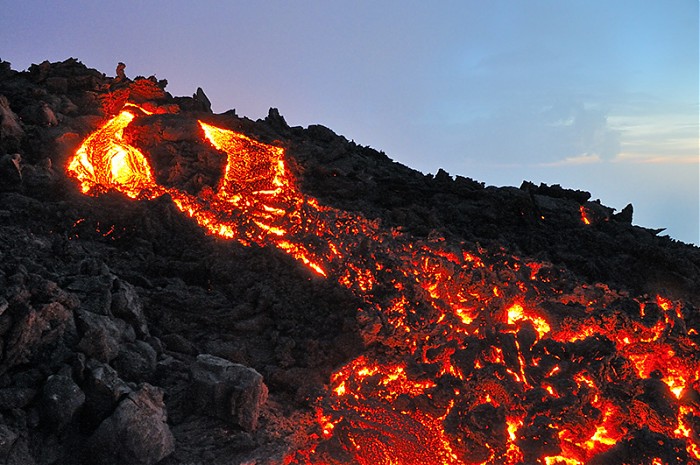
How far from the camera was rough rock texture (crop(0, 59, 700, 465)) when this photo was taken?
5.59 meters

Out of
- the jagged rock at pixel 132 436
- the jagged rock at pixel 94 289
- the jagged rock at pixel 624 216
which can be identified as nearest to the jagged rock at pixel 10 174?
the jagged rock at pixel 94 289

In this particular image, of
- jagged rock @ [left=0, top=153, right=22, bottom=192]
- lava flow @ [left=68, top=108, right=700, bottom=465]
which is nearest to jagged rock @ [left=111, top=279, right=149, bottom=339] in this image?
lava flow @ [left=68, top=108, right=700, bottom=465]

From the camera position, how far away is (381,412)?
286 inches

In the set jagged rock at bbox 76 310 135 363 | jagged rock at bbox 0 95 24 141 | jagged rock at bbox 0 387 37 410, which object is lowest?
jagged rock at bbox 0 387 37 410

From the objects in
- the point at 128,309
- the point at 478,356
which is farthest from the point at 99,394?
the point at 478,356

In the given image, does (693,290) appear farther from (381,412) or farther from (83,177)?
(83,177)

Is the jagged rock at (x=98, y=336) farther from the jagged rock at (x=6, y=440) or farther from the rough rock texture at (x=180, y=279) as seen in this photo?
the jagged rock at (x=6, y=440)

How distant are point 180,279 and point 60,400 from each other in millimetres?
4197

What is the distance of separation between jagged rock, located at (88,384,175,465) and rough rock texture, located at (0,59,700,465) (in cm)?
2

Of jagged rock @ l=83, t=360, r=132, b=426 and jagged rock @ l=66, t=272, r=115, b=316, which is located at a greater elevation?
jagged rock @ l=66, t=272, r=115, b=316

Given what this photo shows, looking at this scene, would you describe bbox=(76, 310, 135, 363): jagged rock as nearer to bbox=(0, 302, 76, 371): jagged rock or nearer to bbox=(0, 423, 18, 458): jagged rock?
bbox=(0, 302, 76, 371): jagged rock

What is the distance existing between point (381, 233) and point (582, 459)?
610 centimetres

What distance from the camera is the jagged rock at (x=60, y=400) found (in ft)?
17.4

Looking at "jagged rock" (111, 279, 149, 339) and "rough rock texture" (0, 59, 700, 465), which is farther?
"jagged rock" (111, 279, 149, 339)
